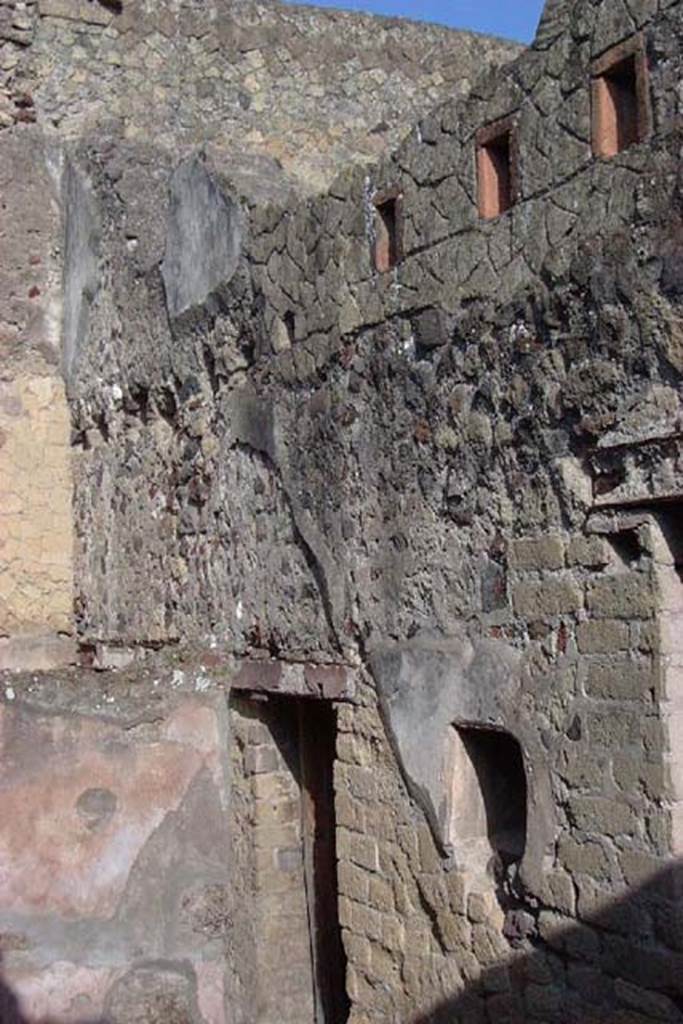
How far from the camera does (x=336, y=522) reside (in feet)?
18.3

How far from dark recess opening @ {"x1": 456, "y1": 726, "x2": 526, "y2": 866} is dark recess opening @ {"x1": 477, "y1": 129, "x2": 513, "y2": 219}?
1.62m

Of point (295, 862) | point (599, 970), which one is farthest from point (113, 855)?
point (599, 970)

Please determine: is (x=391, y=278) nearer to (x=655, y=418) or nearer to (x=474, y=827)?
(x=655, y=418)

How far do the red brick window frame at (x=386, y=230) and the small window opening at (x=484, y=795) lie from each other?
1.60 m

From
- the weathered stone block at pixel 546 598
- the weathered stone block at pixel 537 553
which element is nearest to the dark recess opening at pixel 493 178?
the weathered stone block at pixel 537 553

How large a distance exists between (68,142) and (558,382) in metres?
4.40

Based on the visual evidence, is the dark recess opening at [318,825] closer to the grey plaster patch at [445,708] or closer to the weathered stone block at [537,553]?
the grey plaster patch at [445,708]

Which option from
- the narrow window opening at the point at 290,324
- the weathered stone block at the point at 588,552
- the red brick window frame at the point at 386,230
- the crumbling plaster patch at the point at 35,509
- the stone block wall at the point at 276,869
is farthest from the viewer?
the crumbling plaster patch at the point at 35,509

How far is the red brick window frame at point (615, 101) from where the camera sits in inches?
162

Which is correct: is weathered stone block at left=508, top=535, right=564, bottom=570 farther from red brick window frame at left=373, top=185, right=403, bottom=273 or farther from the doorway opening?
the doorway opening

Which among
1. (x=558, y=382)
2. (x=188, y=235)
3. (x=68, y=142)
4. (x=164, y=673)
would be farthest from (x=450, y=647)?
(x=68, y=142)

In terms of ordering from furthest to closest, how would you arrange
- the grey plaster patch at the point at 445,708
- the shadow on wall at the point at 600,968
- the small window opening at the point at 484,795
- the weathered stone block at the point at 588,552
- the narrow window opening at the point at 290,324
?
1. the narrow window opening at the point at 290,324
2. the small window opening at the point at 484,795
3. the grey plaster patch at the point at 445,708
4. the weathered stone block at the point at 588,552
5. the shadow on wall at the point at 600,968

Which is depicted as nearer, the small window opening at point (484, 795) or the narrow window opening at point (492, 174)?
the narrow window opening at point (492, 174)

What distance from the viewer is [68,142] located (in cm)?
796
